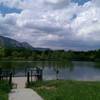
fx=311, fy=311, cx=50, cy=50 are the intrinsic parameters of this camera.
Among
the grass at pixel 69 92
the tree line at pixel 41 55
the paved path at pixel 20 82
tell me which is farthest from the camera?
the tree line at pixel 41 55

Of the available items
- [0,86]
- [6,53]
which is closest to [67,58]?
[6,53]

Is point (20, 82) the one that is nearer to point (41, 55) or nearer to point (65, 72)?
point (65, 72)

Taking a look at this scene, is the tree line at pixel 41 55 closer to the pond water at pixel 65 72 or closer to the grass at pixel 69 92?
the pond water at pixel 65 72

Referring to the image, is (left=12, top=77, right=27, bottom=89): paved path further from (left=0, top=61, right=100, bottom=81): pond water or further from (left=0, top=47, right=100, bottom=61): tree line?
(left=0, top=47, right=100, bottom=61): tree line

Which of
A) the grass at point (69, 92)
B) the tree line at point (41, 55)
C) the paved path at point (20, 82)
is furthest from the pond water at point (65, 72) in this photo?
the tree line at point (41, 55)

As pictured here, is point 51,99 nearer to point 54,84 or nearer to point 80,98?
point 80,98

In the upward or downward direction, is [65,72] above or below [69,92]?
below

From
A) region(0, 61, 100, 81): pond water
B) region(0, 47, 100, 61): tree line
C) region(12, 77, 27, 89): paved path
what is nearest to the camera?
region(12, 77, 27, 89): paved path

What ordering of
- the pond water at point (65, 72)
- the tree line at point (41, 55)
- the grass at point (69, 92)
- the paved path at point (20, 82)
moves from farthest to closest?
1. the tree line at point (41, 55)
2. the pond water at point (65, 72)
3. the paved path at point (20, 82)
4. the grass at point (69, 92)

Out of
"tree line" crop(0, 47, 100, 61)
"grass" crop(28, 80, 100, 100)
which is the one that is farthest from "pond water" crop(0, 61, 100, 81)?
"tree line" crop(0, 47, 100, 61)

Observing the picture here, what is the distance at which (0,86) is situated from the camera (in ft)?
65.5

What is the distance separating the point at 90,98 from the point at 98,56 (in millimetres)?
170854

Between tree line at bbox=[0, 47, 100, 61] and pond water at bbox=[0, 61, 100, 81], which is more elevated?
tree line at bbox=[0, 47, 100, 61]

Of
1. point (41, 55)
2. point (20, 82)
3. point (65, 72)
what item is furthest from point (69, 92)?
point (41, 55)
